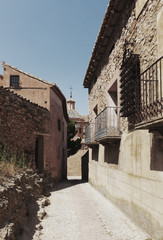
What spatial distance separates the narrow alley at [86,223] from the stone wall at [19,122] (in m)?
2.81

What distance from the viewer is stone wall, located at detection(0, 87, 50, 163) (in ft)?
28.3

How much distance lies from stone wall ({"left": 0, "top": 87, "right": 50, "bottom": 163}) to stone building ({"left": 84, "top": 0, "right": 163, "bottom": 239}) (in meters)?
3.53

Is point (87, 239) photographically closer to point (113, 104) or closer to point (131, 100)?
point (131, 100)

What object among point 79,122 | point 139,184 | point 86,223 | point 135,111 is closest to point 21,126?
point 86,223

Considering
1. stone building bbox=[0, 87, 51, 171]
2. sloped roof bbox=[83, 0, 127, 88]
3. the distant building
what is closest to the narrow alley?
stone building bbox=[0, 87, 51, 171]

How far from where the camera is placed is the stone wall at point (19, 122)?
8.62 metres

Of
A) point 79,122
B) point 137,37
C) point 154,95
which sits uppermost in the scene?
point 137,37

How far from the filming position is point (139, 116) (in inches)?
203

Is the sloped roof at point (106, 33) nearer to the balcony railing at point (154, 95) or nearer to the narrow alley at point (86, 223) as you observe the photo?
the balcony railing at point (154, 95)

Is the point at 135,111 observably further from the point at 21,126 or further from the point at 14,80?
the point at 14,80

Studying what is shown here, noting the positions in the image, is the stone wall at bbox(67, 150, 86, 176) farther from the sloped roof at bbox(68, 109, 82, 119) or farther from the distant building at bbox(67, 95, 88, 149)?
the sloped roof at bbox(68, 109, 82, 119)

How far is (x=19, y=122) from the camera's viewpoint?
9.73 meters

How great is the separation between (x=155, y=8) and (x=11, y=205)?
5645 millimetres

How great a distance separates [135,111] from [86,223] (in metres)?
3.50
